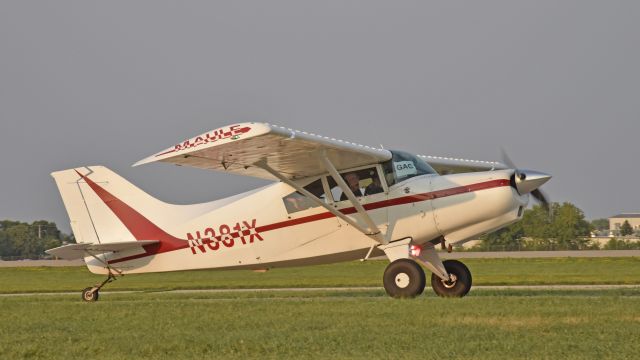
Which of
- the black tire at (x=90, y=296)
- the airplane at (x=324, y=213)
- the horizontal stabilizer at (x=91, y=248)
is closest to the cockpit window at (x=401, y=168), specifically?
the airplane at (x=324, y=213)

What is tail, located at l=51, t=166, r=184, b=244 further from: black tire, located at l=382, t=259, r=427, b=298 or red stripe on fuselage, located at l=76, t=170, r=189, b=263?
black tire, located at l=382, t=259, r=427, b=298

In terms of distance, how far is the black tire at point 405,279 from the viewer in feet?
56.8

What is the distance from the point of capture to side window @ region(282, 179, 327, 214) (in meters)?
18.8

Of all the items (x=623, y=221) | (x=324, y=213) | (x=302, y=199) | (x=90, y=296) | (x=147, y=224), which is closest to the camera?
(x=324, y=213)

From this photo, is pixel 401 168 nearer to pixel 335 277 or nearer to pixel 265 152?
pixel 265 152

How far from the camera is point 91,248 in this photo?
20312 millimetres

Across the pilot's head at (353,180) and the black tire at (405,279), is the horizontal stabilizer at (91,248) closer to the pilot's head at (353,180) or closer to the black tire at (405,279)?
the pilot's head at (353,180)

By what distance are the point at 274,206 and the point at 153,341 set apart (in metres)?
8.05

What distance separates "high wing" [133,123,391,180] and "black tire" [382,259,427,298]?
82.5 inches

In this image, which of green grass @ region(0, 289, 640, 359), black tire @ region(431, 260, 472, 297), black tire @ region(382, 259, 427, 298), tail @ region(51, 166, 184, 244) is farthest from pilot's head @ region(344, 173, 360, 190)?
tail @ region(51, 166, 184, 244)

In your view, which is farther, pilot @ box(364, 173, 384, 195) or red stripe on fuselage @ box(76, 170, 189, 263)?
red stripe on fuselage @ box(76, 170, 189, 263)

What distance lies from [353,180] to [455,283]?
9.17 feet

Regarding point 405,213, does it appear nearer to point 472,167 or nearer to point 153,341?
point 472,167

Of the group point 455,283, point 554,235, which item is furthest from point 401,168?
point 554,235
